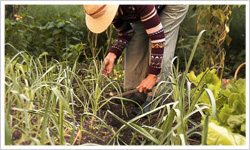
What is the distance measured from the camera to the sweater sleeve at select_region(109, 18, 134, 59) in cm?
228

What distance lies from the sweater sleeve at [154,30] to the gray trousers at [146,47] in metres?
0.17

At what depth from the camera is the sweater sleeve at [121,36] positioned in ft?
7.48

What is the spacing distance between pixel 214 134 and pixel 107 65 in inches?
46.5

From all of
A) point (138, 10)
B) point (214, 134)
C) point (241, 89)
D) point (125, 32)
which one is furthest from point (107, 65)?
point (214, 134)

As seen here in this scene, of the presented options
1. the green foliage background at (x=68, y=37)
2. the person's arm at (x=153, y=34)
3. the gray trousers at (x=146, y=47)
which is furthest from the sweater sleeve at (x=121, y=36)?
the green foliage background at (x=68, y=37)

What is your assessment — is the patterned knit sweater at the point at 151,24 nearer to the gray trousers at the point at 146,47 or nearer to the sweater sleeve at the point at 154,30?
the sweater sleeve at the point at 154,30

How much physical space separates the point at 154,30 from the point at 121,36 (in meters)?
0.42

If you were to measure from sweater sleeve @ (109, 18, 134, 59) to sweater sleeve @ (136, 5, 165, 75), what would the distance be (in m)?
0.32

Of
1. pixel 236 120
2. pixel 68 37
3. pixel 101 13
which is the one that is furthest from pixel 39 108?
pixel 68 37

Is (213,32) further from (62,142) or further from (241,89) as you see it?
(62,142)

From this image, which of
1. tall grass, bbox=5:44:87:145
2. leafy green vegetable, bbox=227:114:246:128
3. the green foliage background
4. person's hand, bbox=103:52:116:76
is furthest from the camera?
the green foliage background

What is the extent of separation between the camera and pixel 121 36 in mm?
2371

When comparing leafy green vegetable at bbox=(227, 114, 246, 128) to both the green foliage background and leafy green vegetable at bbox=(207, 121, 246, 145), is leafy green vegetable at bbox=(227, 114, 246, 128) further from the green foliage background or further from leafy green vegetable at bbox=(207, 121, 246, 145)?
the green foliage background

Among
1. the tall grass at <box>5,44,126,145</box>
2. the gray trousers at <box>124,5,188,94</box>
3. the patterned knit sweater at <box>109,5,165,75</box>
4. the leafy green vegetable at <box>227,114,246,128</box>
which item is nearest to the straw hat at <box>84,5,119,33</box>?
the patterned knit sweater at <box>109,5,165,75</box>
